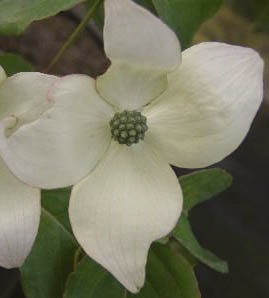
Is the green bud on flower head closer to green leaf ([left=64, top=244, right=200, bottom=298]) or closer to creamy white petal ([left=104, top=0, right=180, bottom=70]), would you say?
creamy white petal ([left=104, top=0, right=180, bottom=70])

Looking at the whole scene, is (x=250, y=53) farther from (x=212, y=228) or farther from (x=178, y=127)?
(x=212, y=228)

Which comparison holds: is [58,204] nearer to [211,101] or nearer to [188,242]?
[188,242]

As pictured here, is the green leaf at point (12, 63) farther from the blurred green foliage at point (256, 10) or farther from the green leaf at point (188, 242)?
the blurred green foliage at point (256, 10)

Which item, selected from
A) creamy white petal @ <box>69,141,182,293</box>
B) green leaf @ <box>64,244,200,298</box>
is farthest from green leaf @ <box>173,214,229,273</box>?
creamy white petal @ <box>69,141,182,293</box>

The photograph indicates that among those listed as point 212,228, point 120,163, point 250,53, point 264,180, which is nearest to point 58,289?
point 120,163

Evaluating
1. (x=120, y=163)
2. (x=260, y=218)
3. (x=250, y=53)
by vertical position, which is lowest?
(x=260, y=218)

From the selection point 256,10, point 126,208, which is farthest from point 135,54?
point 256,10
